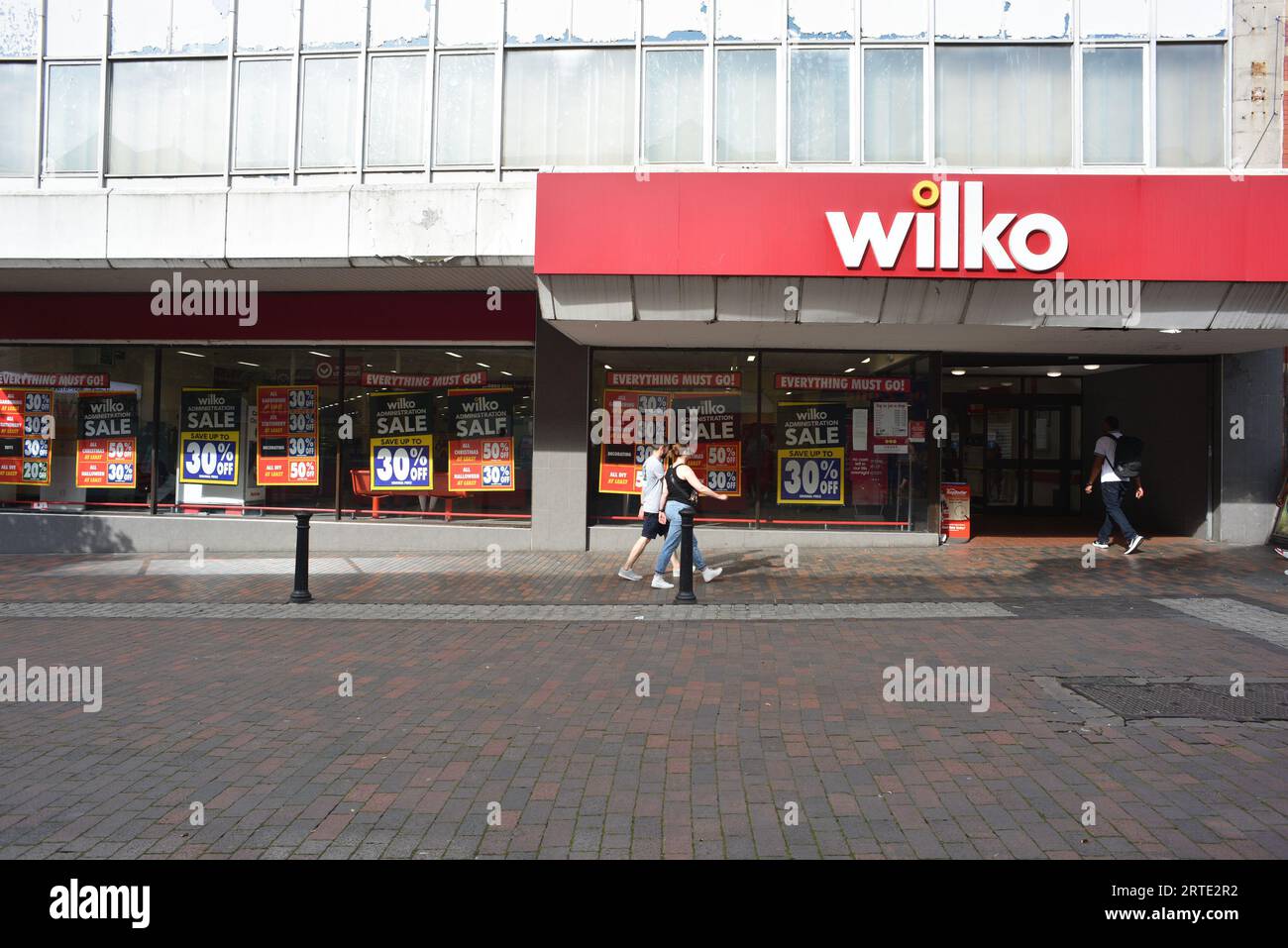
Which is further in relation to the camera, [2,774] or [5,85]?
[5,85]

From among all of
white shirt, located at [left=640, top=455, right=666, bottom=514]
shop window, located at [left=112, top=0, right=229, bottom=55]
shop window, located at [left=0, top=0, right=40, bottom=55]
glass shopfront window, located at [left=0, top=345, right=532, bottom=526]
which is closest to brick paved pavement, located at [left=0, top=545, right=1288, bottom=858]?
white shirt, located at [left=640, top=455, right=666, bottom=514]

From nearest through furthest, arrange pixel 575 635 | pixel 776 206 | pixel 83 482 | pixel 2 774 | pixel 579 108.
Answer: pixel 2 774 → pixel 575 635 → pixel 776 206 → pixel 579 108 → pixel 83 482

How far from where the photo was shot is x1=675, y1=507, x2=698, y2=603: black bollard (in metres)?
9.18

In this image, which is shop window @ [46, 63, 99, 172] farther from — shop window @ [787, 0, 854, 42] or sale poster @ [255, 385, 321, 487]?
shop window @ [787, 0, 854, 42]

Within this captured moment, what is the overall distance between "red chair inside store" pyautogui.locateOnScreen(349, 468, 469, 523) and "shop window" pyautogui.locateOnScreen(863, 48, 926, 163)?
7.97m

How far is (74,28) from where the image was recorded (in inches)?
522

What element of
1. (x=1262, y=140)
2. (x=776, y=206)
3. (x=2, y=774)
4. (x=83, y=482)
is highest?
(x=1262, y=140)

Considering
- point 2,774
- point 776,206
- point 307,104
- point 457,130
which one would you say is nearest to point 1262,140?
point 776,206

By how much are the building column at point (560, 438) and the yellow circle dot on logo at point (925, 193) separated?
17.0 feet

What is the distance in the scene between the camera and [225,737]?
17.3 feet

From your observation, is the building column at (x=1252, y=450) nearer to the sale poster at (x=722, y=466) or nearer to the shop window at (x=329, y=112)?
the sale poster at (x=722, y=466)

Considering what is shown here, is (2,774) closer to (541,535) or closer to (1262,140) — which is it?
(541,535)

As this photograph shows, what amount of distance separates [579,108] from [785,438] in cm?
571

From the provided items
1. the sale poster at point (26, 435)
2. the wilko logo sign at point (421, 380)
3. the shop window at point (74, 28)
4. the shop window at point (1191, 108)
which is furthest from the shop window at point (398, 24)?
the shop window at point (1191, 108)
